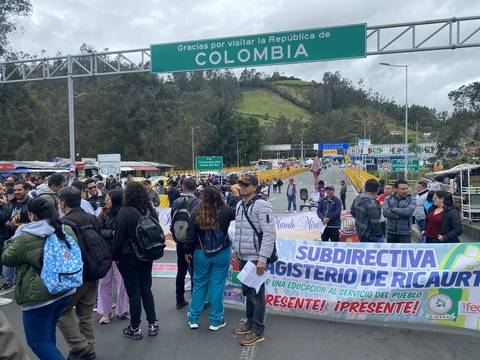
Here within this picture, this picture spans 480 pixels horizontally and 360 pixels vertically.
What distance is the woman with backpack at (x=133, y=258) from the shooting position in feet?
15.1

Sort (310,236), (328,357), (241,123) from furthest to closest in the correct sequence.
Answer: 1. (241,123)
2. (310,236)
3. (328,357)

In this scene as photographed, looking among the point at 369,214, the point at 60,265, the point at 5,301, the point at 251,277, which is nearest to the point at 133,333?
the point at 251,277

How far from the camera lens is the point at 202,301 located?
511 cm

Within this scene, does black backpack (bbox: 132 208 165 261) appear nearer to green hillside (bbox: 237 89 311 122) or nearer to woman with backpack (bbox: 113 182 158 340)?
woman with backpack (bbox: 113 182 158 340)

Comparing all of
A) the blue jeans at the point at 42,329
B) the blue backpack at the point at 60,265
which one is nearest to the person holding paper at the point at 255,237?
the blue backpack at the point at 60,265

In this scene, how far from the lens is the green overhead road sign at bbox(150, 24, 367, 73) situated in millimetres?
12461

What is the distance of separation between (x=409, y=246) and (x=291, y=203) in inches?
629

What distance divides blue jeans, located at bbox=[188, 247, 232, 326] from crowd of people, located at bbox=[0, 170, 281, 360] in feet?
0.04

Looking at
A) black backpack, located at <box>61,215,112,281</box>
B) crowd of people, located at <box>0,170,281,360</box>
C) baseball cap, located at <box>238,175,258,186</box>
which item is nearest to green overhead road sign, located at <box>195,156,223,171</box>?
crowd of people, located at <box>0,170,281,360</box>

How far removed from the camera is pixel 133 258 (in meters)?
4.65

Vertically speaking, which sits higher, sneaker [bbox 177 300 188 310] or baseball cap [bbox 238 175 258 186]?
baseball cap [bbox 238 175 258 186]

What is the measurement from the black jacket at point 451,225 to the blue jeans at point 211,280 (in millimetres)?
3406

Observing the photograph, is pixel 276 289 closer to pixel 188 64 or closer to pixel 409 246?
pixel 409 246

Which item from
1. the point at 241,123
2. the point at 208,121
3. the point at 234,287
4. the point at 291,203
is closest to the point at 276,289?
the point at 234,287
